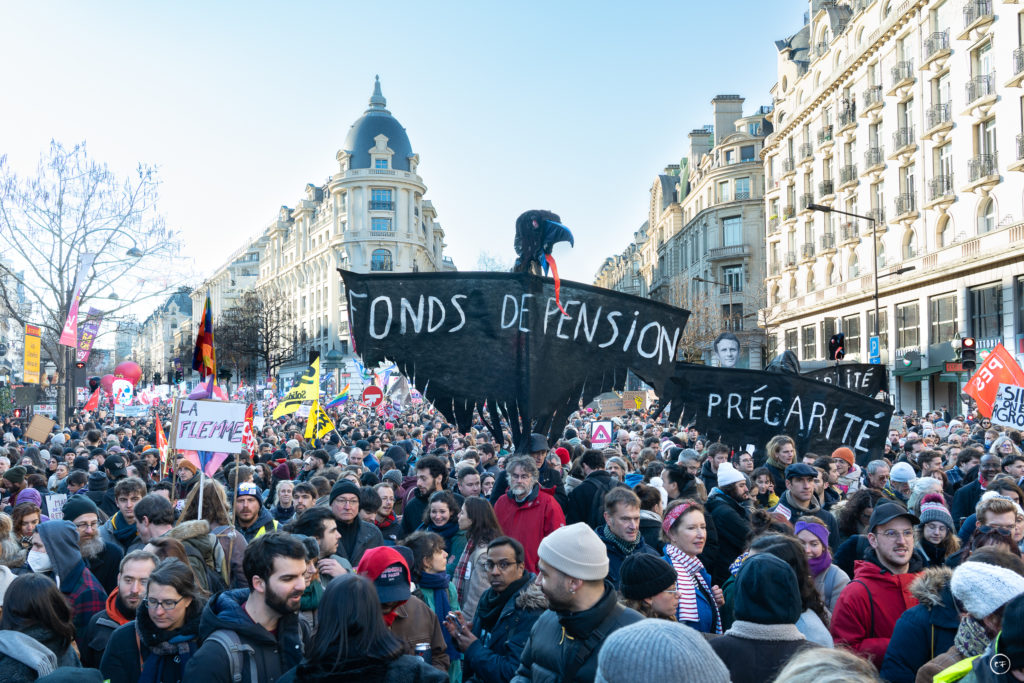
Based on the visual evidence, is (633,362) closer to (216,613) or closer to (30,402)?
(216,613)

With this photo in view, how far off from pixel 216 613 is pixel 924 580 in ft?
9.03

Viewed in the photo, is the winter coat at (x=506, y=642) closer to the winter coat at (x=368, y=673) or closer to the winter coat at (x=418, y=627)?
the winter coat at (x=418, y=627)

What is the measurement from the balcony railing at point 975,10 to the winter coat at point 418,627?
3254cm

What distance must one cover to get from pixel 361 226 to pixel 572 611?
73.3 meters

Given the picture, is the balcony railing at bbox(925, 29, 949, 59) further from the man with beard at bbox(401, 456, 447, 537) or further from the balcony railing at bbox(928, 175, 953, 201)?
the man with beard at bbox(401, 456, 447, 537)

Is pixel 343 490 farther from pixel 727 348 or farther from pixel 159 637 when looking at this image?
pixel 727 348

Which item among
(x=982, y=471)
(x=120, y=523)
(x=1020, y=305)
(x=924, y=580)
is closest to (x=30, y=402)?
(x=120, y=523)

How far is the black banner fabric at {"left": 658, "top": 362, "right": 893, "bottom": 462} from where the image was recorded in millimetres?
9219

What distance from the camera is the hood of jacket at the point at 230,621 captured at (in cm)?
330

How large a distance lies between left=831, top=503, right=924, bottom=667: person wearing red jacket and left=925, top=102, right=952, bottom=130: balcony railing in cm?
3287

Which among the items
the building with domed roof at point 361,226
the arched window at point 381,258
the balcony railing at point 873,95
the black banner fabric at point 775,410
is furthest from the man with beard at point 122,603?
the arched window at point 381,258

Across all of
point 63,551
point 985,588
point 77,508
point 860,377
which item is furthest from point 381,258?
point 985,588

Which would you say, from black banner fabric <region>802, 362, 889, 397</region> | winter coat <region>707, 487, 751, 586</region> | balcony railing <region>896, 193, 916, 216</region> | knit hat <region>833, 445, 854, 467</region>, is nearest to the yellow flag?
black banner fabric <region>802, 362, 889, 397</region>

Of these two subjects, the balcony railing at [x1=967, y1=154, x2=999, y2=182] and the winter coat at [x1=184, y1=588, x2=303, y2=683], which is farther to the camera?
the balcony railing at [x1=967, y1=154, x2=999, y2=182]
